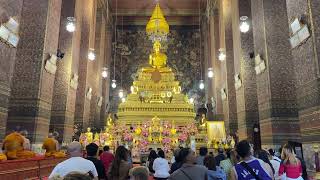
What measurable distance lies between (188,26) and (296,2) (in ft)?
62.7

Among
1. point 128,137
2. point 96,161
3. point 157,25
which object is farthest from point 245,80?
point 157,25

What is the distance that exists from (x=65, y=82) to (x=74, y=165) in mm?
10447

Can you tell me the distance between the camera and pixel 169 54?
83.9ft

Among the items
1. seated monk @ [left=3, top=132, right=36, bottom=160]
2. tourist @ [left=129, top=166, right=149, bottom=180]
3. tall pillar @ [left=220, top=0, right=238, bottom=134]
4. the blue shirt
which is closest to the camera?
tourist @ [left=129, top=166, right=149, bottom=180]

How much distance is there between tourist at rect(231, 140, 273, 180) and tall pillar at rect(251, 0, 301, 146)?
A: 22.5 ft

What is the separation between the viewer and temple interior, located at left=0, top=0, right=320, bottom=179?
715 centimetres

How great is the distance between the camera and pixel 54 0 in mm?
10680

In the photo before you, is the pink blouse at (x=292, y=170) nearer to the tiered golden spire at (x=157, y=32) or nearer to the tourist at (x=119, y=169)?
the tourist at (x=119, y=169)

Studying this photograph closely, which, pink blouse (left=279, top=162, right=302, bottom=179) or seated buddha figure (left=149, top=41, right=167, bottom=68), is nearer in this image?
pink blouse (left=279, top=162, right=302, bottom=179)

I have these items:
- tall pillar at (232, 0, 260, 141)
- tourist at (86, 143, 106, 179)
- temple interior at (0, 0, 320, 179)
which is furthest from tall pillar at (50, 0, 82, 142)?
tourist at (86, 143, 106, 179)

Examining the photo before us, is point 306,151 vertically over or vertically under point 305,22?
under

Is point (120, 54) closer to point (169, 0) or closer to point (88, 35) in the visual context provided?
point (169, 0)

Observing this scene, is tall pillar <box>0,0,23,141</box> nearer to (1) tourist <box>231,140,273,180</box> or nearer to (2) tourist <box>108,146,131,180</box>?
(2) tourist <box>108,146,131,180</box>

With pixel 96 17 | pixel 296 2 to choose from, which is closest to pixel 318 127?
pixel 296 2
